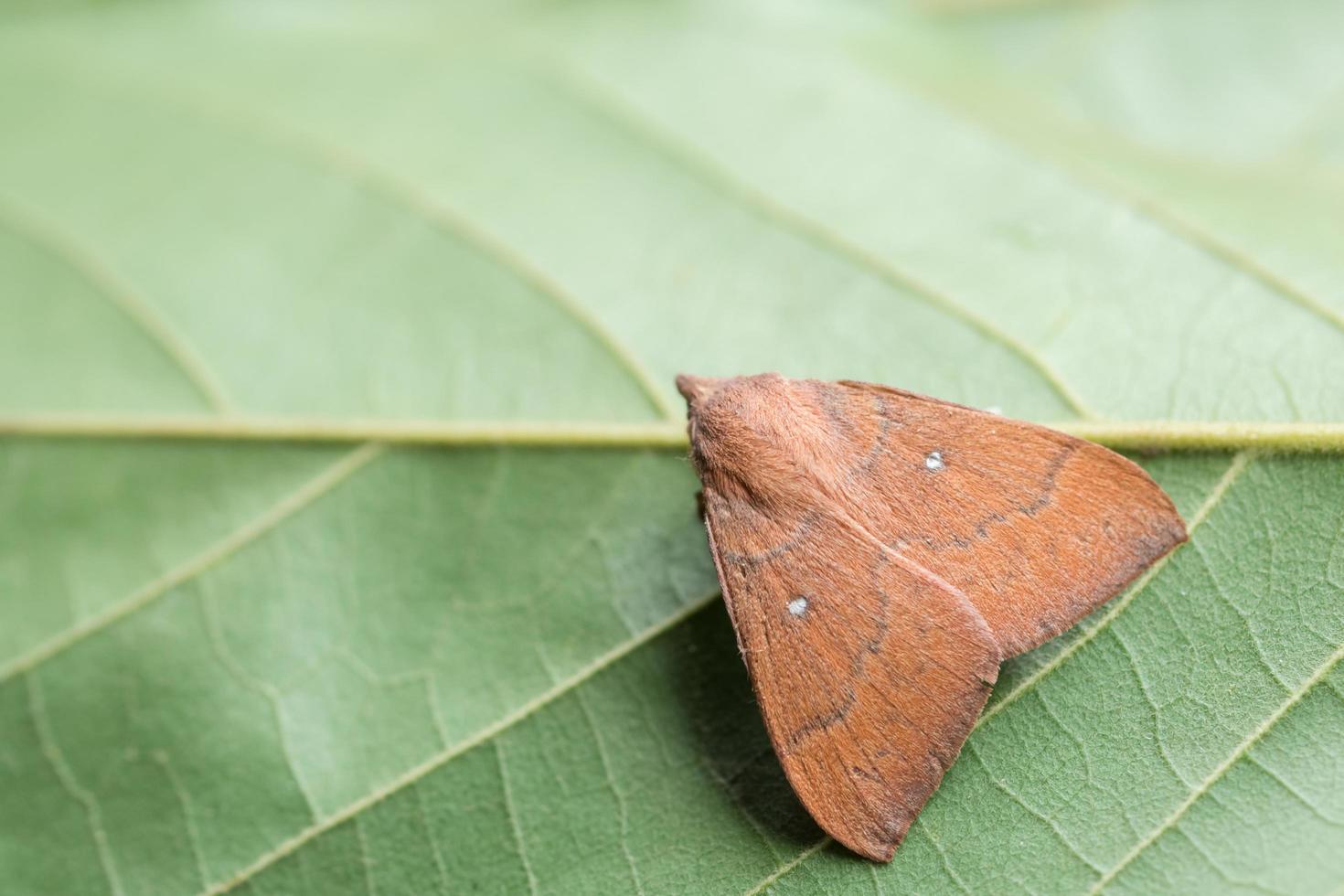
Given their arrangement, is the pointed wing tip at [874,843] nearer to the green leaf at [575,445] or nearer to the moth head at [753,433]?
the green leaf at [575,445]

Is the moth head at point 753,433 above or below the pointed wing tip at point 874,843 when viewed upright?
above

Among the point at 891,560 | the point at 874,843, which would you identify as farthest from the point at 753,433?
the point at 874,843

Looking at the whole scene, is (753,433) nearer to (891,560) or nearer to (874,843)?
(891,560)

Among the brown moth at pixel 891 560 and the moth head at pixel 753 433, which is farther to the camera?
the moth head at pixel 753 433

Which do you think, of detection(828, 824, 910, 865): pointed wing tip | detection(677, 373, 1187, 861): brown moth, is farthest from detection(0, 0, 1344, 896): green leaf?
detection(677, 373, 1187, 861): brown moth

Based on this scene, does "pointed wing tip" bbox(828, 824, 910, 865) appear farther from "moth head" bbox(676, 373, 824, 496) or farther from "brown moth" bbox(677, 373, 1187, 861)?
"moth head" bbox(676, 373, 824, 496)

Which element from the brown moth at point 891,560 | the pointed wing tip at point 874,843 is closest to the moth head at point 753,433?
the brown moth at point 891,560

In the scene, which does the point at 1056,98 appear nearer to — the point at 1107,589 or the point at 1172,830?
the point at 1107,589
